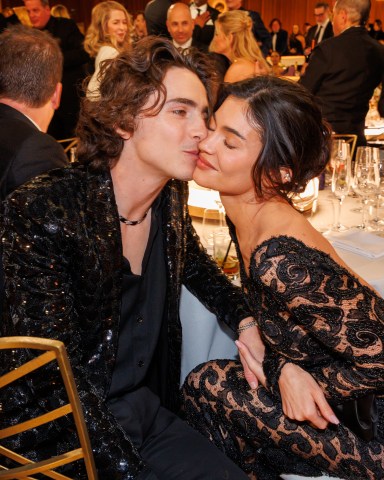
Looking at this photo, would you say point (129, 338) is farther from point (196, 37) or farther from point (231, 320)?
point (196, 37)

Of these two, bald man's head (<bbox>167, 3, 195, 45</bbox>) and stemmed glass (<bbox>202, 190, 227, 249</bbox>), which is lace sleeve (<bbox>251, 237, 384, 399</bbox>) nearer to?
stemmed glass (<bbox>202, 190, 227, 249</bbox>)

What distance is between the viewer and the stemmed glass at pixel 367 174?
8.50ft

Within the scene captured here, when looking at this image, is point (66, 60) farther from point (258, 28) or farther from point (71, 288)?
point (71, 288)

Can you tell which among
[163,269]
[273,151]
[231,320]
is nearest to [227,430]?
[231,320]

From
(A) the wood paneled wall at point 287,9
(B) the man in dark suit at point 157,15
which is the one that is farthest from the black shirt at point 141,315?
(A) the wood paneled wall at point 287,9

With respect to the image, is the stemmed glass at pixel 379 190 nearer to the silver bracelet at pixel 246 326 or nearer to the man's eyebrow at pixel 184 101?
the silver bracelet at pixel 246 326

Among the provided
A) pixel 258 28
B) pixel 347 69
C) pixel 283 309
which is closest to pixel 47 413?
pixel 283 309

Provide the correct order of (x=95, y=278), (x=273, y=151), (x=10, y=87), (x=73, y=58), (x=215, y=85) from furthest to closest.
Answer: (x=73, y=58) → (x=10, y=87) → (x=215, y=85) → (x=273, y=151) → (x=95, y=278)

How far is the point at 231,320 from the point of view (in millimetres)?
1988

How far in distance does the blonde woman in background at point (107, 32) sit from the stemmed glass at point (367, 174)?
339 cm

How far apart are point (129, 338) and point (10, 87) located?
151 cm

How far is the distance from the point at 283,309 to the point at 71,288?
584mm

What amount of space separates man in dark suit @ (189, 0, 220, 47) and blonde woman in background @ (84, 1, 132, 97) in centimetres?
150

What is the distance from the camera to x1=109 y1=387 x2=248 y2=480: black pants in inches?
63.0
